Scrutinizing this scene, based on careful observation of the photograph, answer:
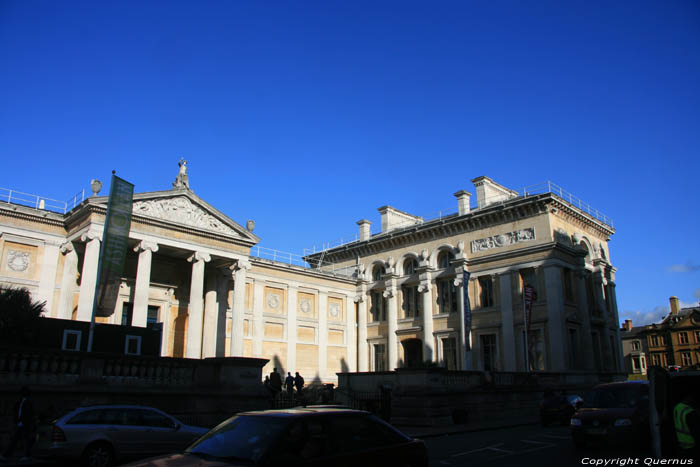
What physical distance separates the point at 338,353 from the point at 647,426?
1244 inches

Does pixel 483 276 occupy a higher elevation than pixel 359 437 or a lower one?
higher

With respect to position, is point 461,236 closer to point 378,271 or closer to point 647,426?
point 378,271

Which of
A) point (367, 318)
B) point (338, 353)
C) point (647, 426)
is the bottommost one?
point (647, 426)

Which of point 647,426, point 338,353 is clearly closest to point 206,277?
point 338,353

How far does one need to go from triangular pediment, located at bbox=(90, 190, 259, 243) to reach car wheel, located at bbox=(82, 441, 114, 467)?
19.7m

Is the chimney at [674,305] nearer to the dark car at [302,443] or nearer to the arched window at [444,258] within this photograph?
the arched window at [444,258]

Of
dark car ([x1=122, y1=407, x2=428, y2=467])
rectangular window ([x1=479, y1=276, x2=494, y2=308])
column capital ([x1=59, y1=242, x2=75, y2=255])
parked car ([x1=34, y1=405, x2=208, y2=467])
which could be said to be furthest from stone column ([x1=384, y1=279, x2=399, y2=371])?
dark car ([x1=122, y1=407, x2=428, y2=467])

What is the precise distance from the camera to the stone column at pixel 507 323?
34.4 m

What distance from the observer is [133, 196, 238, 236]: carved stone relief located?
97.1 feet

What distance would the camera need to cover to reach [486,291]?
1469 inches

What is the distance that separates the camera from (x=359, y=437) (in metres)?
6.32

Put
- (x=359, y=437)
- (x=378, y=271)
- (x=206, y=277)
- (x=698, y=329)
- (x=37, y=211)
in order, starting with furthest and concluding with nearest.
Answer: (x=698, y=329) → (x=378, y=271) → (x=206, y=277) → (x=37, y=211) → (x=359, y=437)

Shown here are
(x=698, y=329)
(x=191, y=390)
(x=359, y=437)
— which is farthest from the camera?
(x=698, y=329)

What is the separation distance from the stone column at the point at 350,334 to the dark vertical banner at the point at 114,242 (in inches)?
929
